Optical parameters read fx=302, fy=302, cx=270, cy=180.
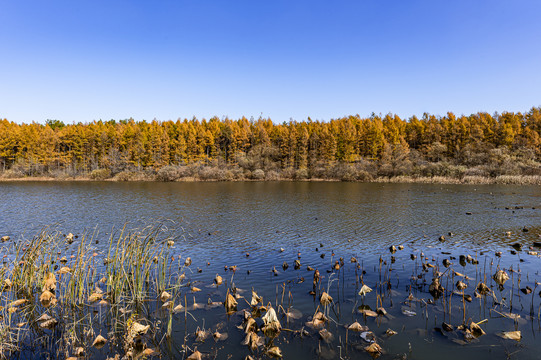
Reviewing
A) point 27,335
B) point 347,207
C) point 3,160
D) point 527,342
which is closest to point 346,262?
point 527,342

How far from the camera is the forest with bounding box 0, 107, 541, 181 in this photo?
328 feet

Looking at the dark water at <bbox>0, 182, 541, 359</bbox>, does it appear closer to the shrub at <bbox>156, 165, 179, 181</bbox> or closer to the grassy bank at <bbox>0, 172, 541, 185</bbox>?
the grassy bank at <bbox>0, 172, 541, 185</bbox>

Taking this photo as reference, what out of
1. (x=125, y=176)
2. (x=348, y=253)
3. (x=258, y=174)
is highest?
(x=258, y=174)

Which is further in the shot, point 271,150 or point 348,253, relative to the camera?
point 271,150

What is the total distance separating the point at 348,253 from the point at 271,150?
101252 millimetres

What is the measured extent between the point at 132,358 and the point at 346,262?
11190 millimetres

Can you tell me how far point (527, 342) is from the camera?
8.16 m

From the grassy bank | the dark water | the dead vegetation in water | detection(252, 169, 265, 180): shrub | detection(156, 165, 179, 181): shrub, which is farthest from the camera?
detection(252, 169, 265, 180): shrub

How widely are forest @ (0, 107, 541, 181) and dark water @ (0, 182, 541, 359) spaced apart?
2602 inches

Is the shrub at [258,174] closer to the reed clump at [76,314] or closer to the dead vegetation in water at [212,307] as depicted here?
the dead vegetation in water at [212,307]

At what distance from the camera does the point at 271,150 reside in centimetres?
11744

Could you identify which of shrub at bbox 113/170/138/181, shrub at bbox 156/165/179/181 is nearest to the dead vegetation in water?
shrub at bbox 156/165/179/181

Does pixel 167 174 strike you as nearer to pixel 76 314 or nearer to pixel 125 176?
pixel 125 176

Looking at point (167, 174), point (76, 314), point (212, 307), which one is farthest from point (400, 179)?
point (76, 314)
